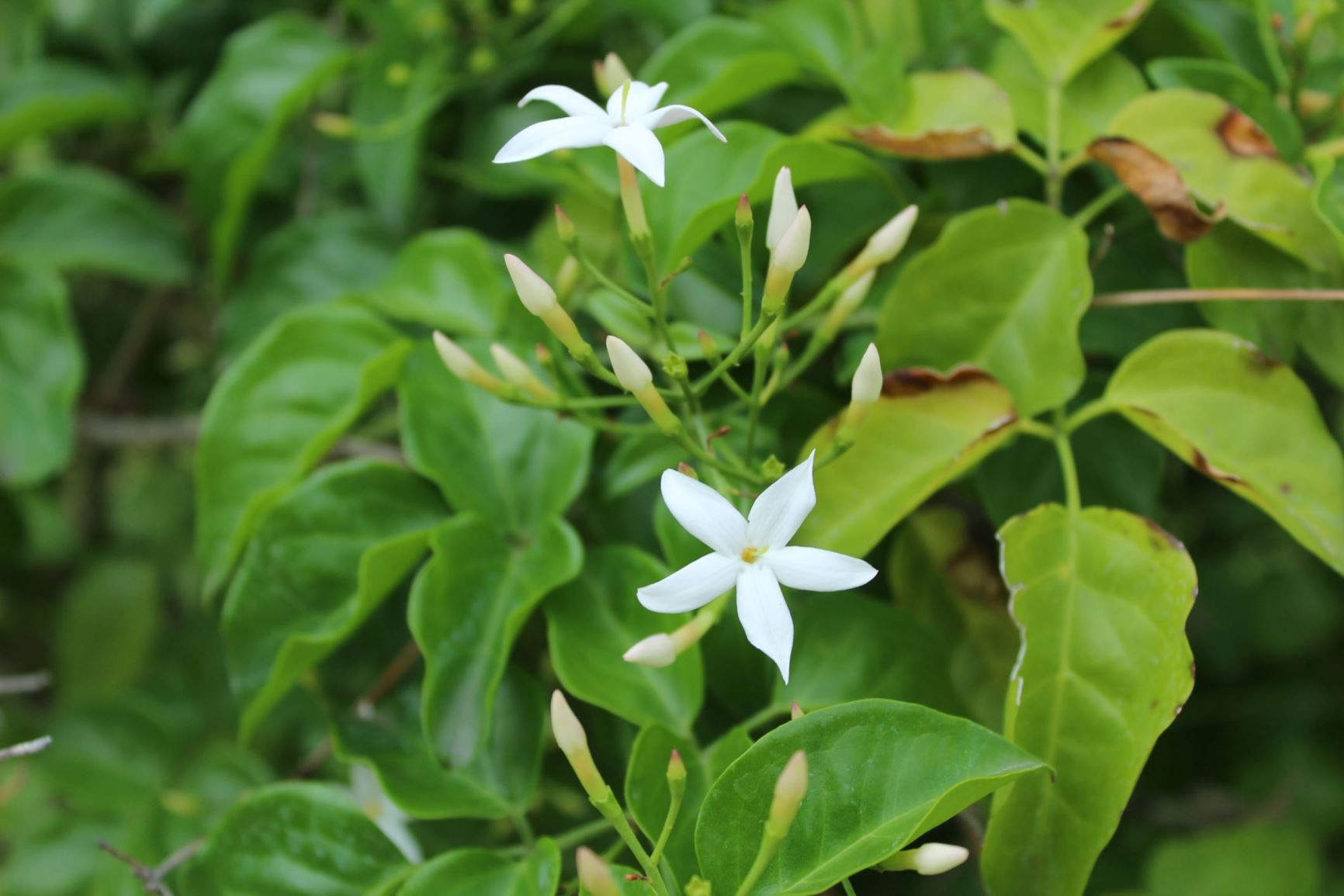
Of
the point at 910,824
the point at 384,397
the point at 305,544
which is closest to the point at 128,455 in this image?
the point at 384,397

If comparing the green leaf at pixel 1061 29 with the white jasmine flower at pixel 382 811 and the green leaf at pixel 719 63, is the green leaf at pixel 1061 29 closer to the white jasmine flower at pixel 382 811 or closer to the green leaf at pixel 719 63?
the green leaf at pixel 719 63

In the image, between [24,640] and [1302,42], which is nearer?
[1302,42]

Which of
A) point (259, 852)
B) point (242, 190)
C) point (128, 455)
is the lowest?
point (128, 455)

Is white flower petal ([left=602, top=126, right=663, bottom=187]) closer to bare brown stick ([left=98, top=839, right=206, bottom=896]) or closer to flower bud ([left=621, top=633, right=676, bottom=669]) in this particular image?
flower bud ([left=621, top=633, right=676, bottom=669])

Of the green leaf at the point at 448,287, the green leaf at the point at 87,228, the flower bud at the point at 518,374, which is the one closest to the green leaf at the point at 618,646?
the flower bud at the point at 518,374

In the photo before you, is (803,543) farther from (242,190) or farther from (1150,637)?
(242,190)

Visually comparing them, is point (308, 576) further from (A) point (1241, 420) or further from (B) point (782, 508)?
(A) point (1241, 420)

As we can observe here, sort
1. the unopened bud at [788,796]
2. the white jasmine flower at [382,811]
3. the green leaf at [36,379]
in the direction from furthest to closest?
1. the green leaf at [36,379]
2. the white jasmine flower at [382,811]
3. the unopened bud at [788,796]
